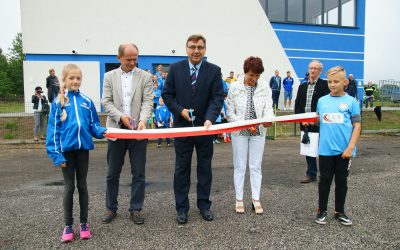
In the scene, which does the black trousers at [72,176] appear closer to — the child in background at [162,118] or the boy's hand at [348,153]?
the boy's hand at [348,153]

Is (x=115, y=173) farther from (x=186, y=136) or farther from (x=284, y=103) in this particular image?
(x=284, y=103)

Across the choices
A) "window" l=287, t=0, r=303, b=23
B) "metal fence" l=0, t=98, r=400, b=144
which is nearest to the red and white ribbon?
"metal fence" l=0, t=98, r=400, b=144

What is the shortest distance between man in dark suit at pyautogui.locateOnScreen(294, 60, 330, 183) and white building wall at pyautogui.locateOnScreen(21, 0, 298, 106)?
52.0ft

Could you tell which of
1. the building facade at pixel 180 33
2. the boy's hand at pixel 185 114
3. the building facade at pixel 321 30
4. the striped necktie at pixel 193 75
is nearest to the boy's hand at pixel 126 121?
the boy's hand at pixel 185 114

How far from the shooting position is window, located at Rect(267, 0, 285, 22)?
73.8 feet

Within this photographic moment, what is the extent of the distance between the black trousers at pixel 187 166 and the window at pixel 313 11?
1989 cm

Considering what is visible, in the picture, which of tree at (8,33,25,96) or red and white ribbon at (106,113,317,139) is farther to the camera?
tree at (8,33,25,96)

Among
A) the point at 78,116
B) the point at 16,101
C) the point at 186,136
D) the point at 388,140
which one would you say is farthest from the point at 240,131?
the point at 16,101

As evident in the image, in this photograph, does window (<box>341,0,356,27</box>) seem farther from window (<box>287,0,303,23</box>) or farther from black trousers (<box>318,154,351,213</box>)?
black trousers (<box>318,154,351,213</box>)

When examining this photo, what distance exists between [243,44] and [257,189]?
18.4 metres

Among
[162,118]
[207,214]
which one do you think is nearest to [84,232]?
[207,214]

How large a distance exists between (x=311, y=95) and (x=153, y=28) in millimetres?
16206

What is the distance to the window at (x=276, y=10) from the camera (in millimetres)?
22500

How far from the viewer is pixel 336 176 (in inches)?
169
